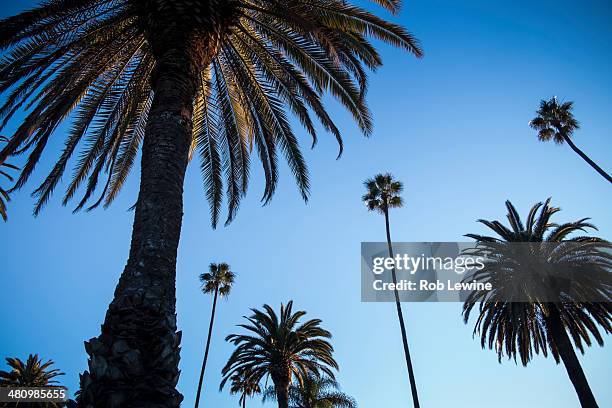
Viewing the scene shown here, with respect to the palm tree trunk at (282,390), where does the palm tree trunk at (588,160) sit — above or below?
above

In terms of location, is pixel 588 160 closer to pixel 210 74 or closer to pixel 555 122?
pixel 555 122

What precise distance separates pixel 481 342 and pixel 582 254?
22.6 ft

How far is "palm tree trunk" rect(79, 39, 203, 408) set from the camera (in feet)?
10.2

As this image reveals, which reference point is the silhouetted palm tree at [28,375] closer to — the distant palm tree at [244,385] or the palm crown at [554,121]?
the distant palm tree at [244,385]

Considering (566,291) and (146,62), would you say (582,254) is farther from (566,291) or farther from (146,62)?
(146,62)

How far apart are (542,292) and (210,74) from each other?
19023mm

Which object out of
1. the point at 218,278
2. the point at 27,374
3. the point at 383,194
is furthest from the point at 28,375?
the point at 383,194

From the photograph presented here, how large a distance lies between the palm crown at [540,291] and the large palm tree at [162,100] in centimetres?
1487

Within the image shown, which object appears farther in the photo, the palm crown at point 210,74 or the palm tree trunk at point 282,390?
the palm tree trunk at point 282,390

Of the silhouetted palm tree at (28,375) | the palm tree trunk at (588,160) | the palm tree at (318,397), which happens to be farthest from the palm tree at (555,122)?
the silhouetted palm tree at (28,375)

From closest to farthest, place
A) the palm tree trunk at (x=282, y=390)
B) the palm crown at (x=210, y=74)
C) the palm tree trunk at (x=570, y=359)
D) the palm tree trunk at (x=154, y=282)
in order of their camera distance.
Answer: the palm tree trunk at (x=154, y=282), the palm crown at (x=210, y=74), the palm tree trunk at (x=570, y=359), the palm tree trunk at (x=282, y=390)

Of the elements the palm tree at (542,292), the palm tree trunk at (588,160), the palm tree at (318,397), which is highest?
the palm tree trunk at (588,160)

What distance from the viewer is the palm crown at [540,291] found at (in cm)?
1875

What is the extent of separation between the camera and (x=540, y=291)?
19250 mm
